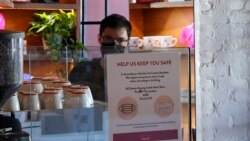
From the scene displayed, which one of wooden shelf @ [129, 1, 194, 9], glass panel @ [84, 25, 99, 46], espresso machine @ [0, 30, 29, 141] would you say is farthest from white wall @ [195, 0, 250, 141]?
espresso machine @ [0, 30, 29, 141]

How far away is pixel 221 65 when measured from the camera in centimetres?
181

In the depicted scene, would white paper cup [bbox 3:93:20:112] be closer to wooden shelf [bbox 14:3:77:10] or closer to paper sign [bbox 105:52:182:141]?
paper sign [bbox 105:52:182:141]

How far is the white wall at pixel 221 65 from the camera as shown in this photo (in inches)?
71.1

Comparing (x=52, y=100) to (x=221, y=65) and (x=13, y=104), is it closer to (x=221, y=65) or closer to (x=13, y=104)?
(x=13, y=104)

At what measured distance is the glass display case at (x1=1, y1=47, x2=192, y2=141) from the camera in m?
0.92

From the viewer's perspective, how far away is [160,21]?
6.49 feet

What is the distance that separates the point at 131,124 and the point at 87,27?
84 centimetres

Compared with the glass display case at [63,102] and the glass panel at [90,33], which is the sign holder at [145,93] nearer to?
the glass display case at [63,102]

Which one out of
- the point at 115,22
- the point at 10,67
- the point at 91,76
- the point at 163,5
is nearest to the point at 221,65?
the point at 163,5

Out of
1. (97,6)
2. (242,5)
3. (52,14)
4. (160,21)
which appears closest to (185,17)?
(160,21)

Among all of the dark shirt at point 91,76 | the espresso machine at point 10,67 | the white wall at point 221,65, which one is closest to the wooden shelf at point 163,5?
the white wall at point 221,65

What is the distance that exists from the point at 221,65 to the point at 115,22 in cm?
49

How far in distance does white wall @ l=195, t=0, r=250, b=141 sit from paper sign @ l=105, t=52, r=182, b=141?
0.89 m

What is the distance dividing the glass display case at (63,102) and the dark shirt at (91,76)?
12 millimetres
